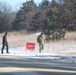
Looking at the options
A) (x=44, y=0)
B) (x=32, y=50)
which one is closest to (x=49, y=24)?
(x=32, y=50)

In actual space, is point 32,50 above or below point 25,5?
below

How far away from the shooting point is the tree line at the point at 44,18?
171ft

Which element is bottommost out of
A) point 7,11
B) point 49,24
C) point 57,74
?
point 57,74

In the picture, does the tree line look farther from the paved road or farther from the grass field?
the paved road

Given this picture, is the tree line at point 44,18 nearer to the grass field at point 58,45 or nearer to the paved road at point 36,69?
the grass field at point 58,45

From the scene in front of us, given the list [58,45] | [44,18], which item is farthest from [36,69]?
[44,18]

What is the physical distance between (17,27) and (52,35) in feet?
167

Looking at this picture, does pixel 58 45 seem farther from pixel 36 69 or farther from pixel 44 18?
pixel 44 18

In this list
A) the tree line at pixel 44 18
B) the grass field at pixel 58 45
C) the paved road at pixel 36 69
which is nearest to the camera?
the paved road at pixel 36 69

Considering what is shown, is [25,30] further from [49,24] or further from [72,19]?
[49,24]

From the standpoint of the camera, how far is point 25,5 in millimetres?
108812

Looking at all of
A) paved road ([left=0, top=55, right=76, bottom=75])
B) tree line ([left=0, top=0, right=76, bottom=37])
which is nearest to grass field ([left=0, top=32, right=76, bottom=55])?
tree line ([left=0, top=0, right=76, bottom=37])

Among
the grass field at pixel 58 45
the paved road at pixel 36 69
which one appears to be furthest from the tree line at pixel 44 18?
the paved road at pixel 36 69

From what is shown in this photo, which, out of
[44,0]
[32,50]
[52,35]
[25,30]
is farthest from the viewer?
[44,0]
